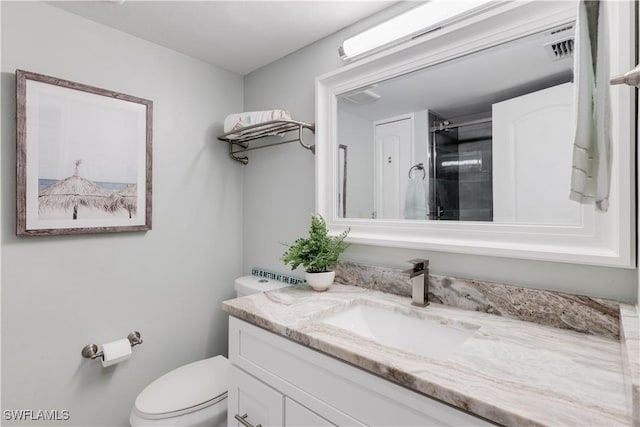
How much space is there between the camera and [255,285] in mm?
1769

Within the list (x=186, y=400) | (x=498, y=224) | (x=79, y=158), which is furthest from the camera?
(x=79, y=158)

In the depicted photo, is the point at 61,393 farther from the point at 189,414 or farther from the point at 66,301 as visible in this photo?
the point at 189,414

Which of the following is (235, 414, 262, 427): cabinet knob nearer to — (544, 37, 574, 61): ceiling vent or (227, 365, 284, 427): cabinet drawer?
(227, 365, 284, 427): cabinet drawer

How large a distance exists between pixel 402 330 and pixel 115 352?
1.35 meters

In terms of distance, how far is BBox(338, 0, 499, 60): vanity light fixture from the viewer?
1.08 meters

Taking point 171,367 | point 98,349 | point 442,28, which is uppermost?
point 442,28

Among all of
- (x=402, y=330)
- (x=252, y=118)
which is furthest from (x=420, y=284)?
(x=252, y=118)

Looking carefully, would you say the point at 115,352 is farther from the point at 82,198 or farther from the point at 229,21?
the point at 229,21

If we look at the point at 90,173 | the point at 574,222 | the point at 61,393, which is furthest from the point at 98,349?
the point at 574,222

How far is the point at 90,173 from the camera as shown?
148cm

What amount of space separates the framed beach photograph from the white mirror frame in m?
0.97

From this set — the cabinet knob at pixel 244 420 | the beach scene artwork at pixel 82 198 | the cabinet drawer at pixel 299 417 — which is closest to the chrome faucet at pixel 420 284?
the cabinet drawer at pixel 299 417

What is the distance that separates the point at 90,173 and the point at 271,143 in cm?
95

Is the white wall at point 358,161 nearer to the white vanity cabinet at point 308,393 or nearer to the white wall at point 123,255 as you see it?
the white vanity cabinet at point 308,393
